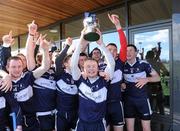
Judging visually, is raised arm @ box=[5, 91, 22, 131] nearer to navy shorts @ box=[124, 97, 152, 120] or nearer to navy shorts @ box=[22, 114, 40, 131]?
navy shorts @ box=[22, 114, 40, 131]

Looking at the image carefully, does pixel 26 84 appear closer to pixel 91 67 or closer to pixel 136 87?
pixel 91 67

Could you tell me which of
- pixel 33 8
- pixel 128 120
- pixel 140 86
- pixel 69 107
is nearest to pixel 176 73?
pixel 140 86

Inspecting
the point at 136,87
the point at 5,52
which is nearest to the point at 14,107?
the point at 5,52

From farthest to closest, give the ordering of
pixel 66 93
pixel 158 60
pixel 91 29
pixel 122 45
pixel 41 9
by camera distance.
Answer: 1. pixel 41 9
2. pixel 158 60
3. pixel 122 45
4. pixel 66 93
5. pixel 91 29

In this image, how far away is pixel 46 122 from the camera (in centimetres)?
377

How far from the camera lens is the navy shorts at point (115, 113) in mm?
3975

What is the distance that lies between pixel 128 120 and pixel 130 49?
3.62 ft

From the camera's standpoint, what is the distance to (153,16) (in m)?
5.02

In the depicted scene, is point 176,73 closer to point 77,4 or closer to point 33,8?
point 77,4

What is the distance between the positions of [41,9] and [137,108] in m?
3.00

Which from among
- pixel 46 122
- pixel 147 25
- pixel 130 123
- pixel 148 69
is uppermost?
pixel 147 25

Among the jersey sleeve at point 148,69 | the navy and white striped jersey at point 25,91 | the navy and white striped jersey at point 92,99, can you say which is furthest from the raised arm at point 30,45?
the jersey sleeve at point 148,69

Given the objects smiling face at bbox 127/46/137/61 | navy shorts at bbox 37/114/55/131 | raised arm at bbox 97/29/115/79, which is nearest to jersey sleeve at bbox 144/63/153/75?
smiling face at bbox 127/46/137/61

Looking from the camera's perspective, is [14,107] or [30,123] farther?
[30,123]
